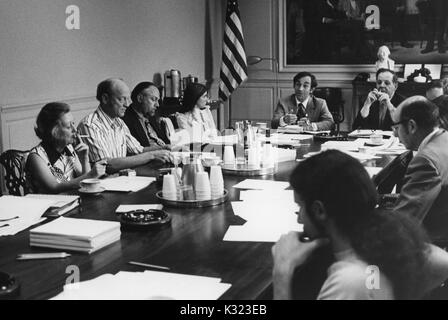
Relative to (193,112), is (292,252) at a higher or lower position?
lower

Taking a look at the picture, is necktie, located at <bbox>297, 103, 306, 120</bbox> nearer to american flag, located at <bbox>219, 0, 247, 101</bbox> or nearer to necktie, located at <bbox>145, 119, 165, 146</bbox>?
necktie, located at <bbox>145, 119, 165, 146</bbox>

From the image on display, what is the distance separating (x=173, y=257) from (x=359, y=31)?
5893 millimetres

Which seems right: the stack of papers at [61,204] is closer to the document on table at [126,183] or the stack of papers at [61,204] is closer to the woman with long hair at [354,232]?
the document on table at [126,183]

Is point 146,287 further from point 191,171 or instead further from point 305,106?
point 305,106

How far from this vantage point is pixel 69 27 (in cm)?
467

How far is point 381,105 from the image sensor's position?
4.96 m

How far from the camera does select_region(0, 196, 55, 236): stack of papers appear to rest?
2035mm

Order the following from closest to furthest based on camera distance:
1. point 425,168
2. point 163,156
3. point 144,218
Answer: point 144,218 → point 425,168 → point 163,156

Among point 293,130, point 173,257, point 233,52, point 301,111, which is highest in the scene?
point 233,52

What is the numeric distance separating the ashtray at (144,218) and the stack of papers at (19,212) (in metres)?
0.32

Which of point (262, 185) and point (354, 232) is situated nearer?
point (354, 232)

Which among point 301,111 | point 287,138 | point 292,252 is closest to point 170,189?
point 292,252

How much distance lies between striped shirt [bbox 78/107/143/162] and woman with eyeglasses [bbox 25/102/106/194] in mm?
497
